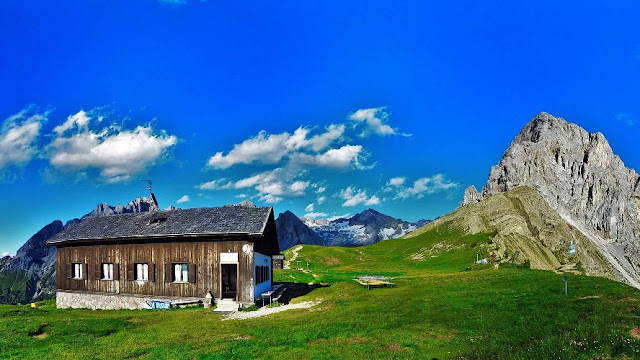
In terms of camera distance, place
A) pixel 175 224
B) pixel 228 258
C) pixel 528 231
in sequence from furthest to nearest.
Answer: pixel 528 231
pixel 175 224
pixel 228 258

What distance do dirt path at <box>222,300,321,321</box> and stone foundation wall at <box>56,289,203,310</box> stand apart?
704cm

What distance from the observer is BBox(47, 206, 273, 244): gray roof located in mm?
38000

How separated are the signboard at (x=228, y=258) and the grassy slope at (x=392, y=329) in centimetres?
499

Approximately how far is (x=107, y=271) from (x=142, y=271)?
4.94m

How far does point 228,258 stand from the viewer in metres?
37.7

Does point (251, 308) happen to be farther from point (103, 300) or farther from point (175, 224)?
point (103, 300)

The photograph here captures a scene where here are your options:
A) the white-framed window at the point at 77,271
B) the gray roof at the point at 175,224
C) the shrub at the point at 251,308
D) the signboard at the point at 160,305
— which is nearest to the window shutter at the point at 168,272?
the signboard at the point at 160,305

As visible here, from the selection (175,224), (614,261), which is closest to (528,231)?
(614,261)

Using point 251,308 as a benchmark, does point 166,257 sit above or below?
above

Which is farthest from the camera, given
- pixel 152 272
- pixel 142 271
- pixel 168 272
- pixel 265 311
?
pixel 142 271

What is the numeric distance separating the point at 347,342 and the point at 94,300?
113 ft

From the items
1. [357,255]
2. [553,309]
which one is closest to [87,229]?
[553,309]

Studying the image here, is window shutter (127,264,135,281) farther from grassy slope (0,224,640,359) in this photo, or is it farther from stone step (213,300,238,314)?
stone step (213,300,238,314)

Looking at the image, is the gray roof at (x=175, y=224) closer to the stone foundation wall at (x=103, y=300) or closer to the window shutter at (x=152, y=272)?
the window shutter at (x=152, y=272)
